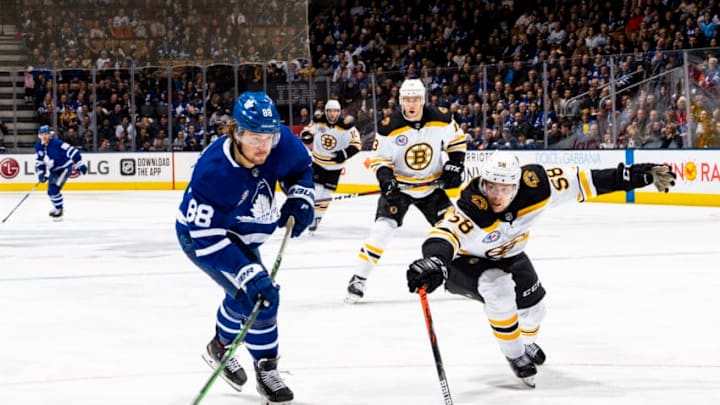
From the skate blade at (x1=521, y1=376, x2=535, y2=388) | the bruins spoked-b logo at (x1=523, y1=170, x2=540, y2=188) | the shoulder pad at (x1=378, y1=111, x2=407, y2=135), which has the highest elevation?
the shoulder pad at (x1=378, y1=111, x2=407, y2=135)

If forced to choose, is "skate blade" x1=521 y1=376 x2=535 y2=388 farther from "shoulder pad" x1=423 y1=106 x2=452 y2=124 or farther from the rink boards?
the rink boards

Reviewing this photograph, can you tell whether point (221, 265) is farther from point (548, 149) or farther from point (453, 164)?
point (548, 149)

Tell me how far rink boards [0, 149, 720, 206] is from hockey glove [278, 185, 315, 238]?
34.2 feet

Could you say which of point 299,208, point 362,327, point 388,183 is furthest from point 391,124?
point 299,208

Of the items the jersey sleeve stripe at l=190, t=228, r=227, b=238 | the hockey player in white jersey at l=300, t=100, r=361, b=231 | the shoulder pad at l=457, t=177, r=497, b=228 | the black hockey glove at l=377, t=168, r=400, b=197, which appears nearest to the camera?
the jersey sleeve stripe at l=190, t=228, r=227, b=238

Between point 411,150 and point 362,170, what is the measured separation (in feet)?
36.0

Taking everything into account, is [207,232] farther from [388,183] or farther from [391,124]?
[391,124]

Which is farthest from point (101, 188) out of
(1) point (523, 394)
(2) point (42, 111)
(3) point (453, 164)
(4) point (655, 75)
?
(1) point (523, 394)

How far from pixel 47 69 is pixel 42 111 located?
0.89m

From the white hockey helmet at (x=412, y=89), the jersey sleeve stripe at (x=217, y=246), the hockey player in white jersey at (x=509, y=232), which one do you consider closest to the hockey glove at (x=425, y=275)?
the hockey player in white jersey at (x=509, y=232)

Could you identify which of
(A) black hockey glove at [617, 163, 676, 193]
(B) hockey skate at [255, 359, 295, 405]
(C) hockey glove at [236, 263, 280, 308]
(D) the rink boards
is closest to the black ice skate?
(A) black hockey glove at [617, 163, 676, 193]

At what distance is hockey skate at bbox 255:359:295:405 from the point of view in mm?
4102

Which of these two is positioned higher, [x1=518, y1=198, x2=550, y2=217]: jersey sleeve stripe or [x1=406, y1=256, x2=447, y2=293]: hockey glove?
[x1=518, y1=198, x2=550, y2=217]: jersey sleeve stripe

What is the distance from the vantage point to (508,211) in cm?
436
